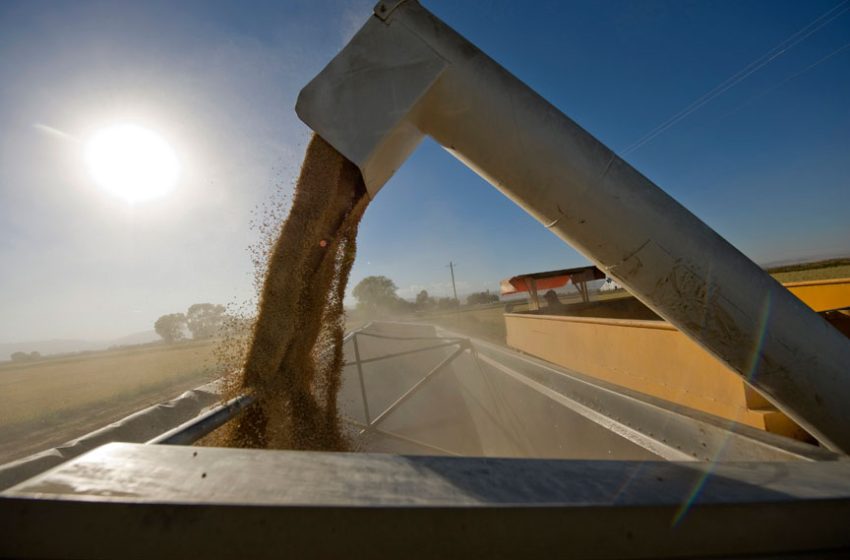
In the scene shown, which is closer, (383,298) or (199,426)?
(199,426)

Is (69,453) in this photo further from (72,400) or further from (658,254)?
(72,400)

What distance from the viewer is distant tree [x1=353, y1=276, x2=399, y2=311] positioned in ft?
209

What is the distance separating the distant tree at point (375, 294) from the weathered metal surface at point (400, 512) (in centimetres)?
6350

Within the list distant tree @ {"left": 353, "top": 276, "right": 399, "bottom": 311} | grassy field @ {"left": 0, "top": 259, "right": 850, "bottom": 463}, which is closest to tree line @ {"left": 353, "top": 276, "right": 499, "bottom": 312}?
distant tree @ {"left": 353, "top": 276, "right": 399, "bottom": 311}

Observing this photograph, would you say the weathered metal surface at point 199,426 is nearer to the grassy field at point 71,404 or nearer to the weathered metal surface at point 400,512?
the weathered metal surface at point 400,512

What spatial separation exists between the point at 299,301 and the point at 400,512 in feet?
4.44

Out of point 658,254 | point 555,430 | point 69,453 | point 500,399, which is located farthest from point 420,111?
point 500,399

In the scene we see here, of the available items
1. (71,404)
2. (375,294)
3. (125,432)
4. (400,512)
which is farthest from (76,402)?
(375,294)

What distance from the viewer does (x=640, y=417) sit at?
215cm

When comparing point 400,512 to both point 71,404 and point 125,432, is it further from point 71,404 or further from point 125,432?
point 71,404

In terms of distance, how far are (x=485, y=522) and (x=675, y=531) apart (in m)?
0.36

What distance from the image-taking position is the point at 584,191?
4.61 feet

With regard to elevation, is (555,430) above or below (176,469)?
below

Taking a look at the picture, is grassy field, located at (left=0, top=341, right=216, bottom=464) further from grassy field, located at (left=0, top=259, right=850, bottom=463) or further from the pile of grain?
the pile of grain
